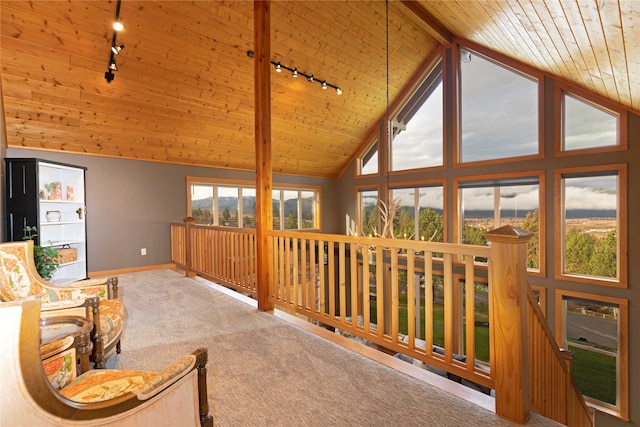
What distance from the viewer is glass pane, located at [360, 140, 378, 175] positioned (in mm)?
8172

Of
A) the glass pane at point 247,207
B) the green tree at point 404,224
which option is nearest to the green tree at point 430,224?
the green tree at point 404,224

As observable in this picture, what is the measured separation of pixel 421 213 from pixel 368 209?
1791mm

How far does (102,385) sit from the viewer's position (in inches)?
49.9

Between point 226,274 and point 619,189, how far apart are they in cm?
597

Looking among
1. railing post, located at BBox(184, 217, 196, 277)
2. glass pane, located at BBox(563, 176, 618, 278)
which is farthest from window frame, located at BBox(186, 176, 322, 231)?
glass pane, located at BBox(563, 176, 618, 278)

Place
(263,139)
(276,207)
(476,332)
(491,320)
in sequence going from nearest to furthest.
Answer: (491,320)
(263,139)
(476,332)
(276,207)

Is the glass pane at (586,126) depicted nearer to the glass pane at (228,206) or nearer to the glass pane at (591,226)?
the glass pane at (591,226)

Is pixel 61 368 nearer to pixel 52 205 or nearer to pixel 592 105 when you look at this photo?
pixel 52 205

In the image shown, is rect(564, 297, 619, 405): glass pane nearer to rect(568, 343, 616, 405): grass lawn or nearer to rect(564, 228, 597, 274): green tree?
rect(568, 343, 616, 405): grass lawn

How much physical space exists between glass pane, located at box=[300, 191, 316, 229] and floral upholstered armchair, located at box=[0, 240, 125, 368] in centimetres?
645

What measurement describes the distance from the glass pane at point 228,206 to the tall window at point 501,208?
507 cm

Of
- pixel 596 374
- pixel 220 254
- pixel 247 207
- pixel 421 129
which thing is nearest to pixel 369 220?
pixel 421 129

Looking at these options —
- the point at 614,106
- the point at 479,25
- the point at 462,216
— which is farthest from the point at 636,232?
the point at 479,25

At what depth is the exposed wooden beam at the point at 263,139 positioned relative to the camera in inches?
129
